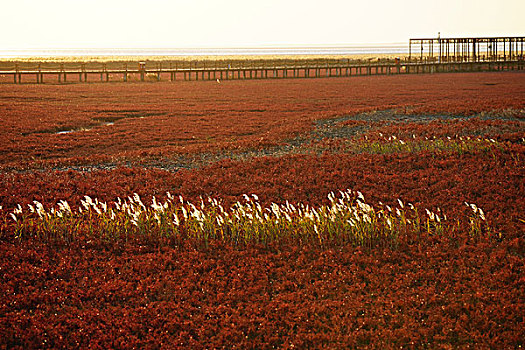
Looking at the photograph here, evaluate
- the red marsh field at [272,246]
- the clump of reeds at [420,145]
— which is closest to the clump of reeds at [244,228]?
the red marsh field at [272,246]

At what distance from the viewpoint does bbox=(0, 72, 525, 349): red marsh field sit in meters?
5.97

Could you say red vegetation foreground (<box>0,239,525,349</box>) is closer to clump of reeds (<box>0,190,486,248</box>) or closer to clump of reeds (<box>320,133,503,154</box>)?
clump of reeds (<box>0,190,486,248</box>)

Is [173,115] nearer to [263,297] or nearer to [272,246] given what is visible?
[272,246]

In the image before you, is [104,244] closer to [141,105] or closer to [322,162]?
[322,162]

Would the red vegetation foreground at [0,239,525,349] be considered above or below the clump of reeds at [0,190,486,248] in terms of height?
below

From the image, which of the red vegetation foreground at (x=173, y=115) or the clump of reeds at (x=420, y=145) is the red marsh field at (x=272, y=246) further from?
the red vegetation foreground at (x=173, y=115)

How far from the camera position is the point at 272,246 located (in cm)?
845

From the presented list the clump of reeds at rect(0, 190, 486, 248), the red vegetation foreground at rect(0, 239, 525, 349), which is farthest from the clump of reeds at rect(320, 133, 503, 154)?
the red vegetation foreground at rect(0, 239, 525, 349)

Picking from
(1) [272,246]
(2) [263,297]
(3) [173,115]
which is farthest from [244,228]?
(3) [173,115]

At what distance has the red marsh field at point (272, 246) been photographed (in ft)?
19.6

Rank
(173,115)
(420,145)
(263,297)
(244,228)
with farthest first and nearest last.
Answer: (173,115)
(420,145)
(244,228)
(263,297)

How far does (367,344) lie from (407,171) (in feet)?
24.9

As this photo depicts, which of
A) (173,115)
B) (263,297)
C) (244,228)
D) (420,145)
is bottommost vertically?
(263,297)

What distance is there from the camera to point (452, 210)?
9695 millimetres
